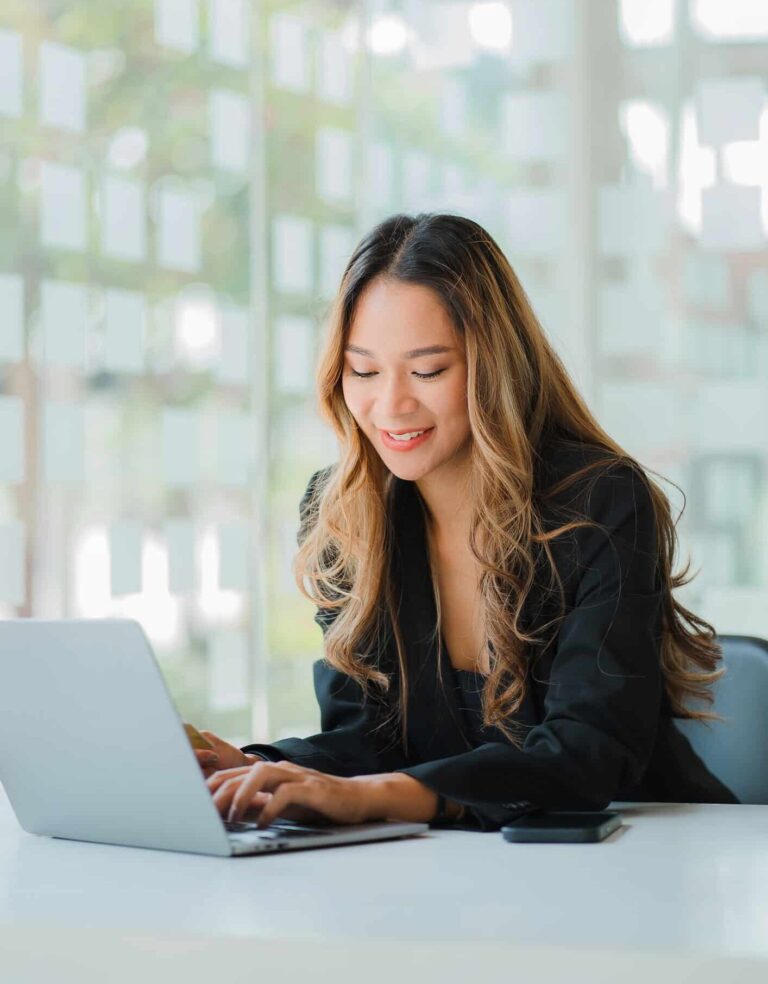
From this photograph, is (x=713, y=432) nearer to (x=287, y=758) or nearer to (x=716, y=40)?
(x=716, y=40)

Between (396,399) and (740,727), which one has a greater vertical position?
(396,399)

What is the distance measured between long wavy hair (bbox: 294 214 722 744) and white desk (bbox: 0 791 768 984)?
46 cm

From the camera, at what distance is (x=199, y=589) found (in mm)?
4133

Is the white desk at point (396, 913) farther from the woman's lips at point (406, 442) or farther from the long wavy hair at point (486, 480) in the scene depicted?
the woman's lips at point (406, 442)

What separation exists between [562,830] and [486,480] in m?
0.56

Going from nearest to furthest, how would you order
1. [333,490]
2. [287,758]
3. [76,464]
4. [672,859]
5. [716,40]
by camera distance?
1. [672,859]
2. [287,758]
3. [333,490]
4. [716,40]
5. [76,464]

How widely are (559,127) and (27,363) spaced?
160 cm

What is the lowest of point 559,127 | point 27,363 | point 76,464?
point 76,464

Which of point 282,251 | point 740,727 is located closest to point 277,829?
point 740,727

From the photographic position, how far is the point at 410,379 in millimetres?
1744

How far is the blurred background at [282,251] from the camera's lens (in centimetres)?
373

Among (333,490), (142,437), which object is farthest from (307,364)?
(333,490)

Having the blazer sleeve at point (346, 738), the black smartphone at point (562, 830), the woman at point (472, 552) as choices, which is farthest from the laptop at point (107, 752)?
the blazer sleeve at point (346, 738)

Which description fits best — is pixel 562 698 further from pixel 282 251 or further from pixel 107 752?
pixel 282 251
